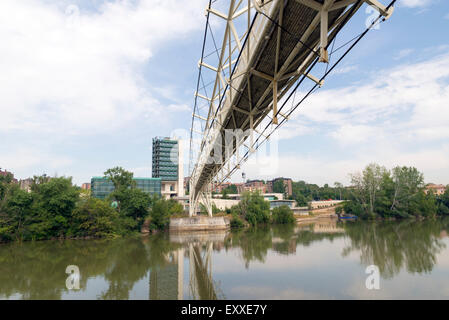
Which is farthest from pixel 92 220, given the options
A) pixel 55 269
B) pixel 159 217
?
pixel 55 269

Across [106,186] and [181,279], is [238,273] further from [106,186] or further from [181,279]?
[106,186]

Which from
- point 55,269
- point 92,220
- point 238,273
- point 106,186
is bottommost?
point 55,269

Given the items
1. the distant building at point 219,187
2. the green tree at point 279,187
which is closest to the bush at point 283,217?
the distant building at point 219,187

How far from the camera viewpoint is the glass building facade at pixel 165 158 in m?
86.9

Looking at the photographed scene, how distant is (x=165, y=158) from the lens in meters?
88.1

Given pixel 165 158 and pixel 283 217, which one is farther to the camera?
pixel 165 158

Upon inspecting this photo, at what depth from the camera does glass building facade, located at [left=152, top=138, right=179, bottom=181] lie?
3420 inches

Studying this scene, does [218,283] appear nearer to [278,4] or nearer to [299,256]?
[299,256]

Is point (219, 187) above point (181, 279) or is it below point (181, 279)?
above

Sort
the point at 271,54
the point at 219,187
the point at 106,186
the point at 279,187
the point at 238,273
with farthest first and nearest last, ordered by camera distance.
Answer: the point at 279,187
the point at 219,187
the point at 106,186
the point at 238,273
the point at 271,54

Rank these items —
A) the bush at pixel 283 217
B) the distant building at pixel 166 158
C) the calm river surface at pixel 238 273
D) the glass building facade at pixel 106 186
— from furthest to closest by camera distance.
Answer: the distant building at pixel 166 158 → the glass building facade at pixel 106 186 → the bush at pixel 283 217 → the calm river surface at pixel 238 273

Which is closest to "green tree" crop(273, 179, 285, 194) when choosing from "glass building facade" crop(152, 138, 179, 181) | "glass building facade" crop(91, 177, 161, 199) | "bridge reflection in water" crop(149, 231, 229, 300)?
"glass building facade" crop(152, 138, 179, 181)

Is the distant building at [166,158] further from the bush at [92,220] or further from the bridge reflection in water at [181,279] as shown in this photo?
the bridge reflection in water at [181,279]
